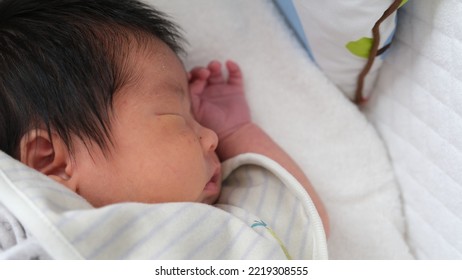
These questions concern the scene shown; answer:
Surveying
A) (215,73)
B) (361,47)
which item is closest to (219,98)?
(215,73)

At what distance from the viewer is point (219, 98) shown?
1.13 meters

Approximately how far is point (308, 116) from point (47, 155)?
55cm

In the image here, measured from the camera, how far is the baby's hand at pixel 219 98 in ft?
3.56

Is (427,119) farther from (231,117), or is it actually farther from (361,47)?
(231,117)

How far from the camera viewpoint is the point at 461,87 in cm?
90

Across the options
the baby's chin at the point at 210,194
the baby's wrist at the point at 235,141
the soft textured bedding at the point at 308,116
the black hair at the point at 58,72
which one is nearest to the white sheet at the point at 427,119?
the soft textured bedding at the point at 308,116

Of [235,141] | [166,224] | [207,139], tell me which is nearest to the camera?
[166,224]

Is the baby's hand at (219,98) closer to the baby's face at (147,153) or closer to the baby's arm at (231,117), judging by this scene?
the baby's arm at (231,117)

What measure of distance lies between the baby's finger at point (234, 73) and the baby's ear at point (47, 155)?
0.43 metres

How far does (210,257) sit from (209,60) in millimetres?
482

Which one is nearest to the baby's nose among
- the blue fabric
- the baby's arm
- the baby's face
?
the baby's face

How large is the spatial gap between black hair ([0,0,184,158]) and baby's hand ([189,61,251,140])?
250mm
